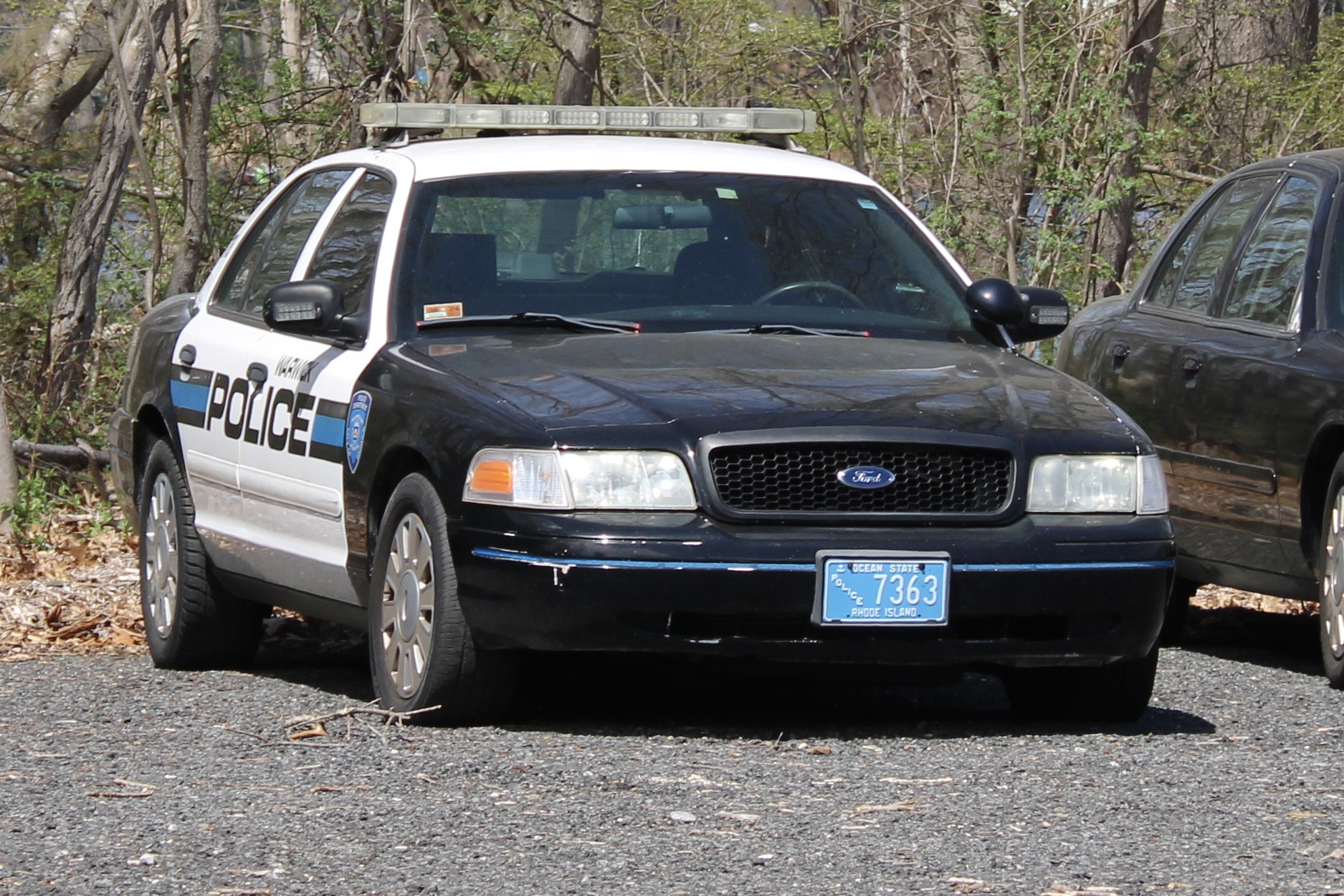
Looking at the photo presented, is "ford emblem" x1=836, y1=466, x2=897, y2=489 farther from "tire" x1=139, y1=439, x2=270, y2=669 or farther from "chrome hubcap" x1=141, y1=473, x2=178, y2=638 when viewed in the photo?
"chrome hubcap" x1=141, y1=473, x2=178, y2=638

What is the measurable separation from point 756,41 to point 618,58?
1186 millimetres

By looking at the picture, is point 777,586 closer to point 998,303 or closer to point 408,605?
point 408,605

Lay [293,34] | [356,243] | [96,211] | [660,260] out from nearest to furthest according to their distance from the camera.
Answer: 1. [660,260]
2. [356,243]
3. [96,211]
4. [293,34]

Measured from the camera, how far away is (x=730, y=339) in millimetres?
6523

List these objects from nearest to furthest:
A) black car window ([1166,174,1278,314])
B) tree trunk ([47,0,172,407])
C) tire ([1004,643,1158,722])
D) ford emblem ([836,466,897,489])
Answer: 1. ford emblem ([836,466,897,489])
2. tire ([1004,643,1158,722])
3. black car window ([1166,174,1278,314])
4. tree trunk ([47,0,172,407])

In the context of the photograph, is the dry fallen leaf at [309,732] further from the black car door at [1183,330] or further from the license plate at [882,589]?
the black car door at [1183,330]

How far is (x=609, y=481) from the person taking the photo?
5645 millimetres

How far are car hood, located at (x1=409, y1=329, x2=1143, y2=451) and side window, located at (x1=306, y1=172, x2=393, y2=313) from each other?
1.54 feet

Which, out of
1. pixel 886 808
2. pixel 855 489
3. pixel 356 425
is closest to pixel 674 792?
pixel 886 808

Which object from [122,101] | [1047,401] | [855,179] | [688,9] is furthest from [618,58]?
[1047,401]

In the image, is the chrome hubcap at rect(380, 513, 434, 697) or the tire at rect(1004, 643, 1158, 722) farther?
the tire at rect(1004, 643, 1158, 722)

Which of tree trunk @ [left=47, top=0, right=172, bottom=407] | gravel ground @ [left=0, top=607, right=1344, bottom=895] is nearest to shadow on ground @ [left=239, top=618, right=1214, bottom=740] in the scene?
gravel ground @ [left=0, top=607, right=1344, bottom=895]

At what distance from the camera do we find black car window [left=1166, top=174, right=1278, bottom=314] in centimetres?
834

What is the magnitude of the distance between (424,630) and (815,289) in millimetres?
1625
